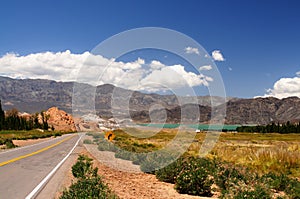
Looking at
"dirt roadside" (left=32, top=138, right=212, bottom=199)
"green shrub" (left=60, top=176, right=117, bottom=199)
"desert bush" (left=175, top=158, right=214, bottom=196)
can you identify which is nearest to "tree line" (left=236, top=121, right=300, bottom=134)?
"dirt roadside" (left=32, top=138, right=212, bottom=199)

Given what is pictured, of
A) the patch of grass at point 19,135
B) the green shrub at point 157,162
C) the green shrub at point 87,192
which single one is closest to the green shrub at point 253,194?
the green shrub at point 87,192

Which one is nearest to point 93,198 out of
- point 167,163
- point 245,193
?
point 245,193

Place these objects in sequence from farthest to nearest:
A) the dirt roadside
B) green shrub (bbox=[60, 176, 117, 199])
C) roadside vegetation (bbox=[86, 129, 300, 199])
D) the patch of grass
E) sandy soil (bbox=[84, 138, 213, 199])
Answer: the patch of grass < sandy soil (bbox=[84, 138, 213, 199]) < the dirt roadside < roadside vegetation (bbox=[86, 129, 300, 199]) < green shrub (bbox=[60, 176, 117, 199])

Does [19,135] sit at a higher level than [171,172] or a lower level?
lower

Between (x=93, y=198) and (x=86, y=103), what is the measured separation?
623cm

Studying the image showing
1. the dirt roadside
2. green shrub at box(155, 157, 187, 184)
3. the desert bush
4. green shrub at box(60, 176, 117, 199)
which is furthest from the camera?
green shrub at box(155, 157, 187, 184)

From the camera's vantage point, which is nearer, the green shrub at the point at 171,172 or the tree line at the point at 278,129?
the green shrub at the point at 171,172

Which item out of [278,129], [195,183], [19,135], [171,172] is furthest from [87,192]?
[278,129]

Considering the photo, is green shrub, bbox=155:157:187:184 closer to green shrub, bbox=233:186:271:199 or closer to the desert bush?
the desert bush

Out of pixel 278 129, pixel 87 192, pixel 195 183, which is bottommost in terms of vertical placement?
pixel 278 129

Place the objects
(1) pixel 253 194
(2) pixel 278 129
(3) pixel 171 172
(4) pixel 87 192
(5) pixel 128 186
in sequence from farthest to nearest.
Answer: (2) pixel 278 129 < (3) pixel 171 172 < (5) pixel 128 186 < (1) pixel 253 194 < (4) pixel 87 192

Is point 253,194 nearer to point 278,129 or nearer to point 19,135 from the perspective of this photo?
point 19,135

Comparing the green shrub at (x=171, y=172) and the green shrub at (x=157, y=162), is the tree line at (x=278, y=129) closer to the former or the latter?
the green shrub at (x=157, y=162)

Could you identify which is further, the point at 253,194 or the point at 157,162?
the point at 157,162
